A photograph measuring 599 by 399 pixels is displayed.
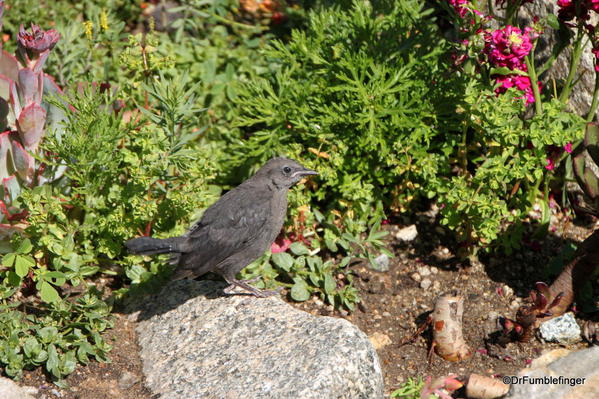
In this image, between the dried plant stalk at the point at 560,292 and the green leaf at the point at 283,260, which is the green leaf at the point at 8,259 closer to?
the green leaf at the point at 283,260

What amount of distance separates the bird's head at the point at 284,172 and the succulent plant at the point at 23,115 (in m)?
1.56

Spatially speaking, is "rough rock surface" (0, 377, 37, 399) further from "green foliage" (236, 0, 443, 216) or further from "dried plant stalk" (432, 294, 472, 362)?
"dried plant stalk" (432, 294, 472, 362)

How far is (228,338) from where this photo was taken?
4363 mm

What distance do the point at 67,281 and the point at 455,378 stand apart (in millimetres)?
2682

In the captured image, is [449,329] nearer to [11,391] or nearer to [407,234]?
[407,234]

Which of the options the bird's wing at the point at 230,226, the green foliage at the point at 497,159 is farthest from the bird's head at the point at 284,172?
the green foliage at the point at 497,159

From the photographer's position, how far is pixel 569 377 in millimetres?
4035

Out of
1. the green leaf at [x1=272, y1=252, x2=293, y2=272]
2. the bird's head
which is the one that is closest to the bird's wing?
the bird's head

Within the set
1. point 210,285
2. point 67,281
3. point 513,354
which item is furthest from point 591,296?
point 67,281

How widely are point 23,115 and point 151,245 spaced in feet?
4.23

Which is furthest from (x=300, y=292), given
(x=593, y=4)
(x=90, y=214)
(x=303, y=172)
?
(x=593, y=4)

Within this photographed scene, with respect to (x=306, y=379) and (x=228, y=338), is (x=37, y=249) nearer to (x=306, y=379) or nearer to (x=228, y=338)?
(x=228, y=338)

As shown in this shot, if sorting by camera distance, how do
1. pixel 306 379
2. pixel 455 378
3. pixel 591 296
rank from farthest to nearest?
pixel 591 296
pixel 455 378
pixel 306 379

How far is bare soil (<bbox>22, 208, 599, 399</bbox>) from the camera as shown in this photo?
4.33m
